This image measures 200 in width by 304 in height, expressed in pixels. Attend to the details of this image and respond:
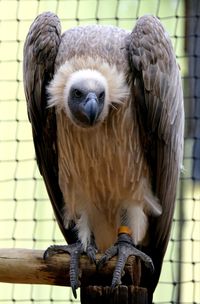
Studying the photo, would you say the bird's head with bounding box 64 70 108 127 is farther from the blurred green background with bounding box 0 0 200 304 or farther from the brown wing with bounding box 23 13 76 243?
the blurred green background with bounding box 0 0 200 304

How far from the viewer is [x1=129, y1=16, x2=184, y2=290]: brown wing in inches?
202

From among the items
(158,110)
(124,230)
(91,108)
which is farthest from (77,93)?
(124,230)

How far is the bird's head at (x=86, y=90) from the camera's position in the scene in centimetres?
505

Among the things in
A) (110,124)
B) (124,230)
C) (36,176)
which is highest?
(110,124)

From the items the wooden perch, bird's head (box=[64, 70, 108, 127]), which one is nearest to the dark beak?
bird's head (box=[64, 70, 108, 127])

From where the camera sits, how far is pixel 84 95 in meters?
5.09

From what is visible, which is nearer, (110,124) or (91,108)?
(91,108)

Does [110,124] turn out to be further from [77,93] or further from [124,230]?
[124,230]

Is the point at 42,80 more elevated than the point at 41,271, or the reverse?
the point at 42,80

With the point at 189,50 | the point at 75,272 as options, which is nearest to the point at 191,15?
the point at 189,50

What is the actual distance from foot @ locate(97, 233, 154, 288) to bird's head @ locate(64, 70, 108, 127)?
2.11 ft

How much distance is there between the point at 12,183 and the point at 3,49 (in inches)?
48.7

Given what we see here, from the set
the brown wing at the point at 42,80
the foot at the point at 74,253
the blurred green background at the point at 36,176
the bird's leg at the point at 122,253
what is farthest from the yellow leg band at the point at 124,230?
the blurred green background at the point at 36,176

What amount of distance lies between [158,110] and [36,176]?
3379mm
